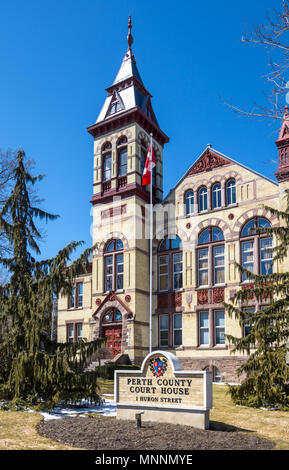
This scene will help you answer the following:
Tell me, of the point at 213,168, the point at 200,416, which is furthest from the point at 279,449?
the point at 213,168

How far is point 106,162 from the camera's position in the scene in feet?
110

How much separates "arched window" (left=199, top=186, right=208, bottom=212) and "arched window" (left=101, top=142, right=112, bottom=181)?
6984 mm

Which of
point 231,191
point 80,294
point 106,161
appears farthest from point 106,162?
point 80,294

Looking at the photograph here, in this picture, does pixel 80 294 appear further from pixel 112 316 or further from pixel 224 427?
Result: pixel 224 427

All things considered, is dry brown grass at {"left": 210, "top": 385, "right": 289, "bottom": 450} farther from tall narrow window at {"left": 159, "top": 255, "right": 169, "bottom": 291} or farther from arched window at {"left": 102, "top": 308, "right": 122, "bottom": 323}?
tall narrow window at {"left": 159, "top": 255, "right": 169, "bottom": 291}

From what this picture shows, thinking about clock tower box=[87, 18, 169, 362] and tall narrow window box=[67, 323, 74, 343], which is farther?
tall narrow window box=[67, 323, 74, 343]

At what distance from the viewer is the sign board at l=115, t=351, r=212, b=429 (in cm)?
1151

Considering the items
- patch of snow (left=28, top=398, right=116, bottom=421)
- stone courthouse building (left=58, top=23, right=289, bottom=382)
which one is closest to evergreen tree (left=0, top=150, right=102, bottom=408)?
patch of snow (left=28, top=398, right=116, bottom=421)

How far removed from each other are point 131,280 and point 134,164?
805 cm

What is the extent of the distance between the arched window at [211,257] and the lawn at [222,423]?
1194cm

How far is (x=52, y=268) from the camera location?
15492mm

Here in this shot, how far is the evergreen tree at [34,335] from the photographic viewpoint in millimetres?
14430

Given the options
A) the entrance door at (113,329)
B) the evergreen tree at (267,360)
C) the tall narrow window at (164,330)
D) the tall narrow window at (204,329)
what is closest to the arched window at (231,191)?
the tall narrow window at (204,329)
